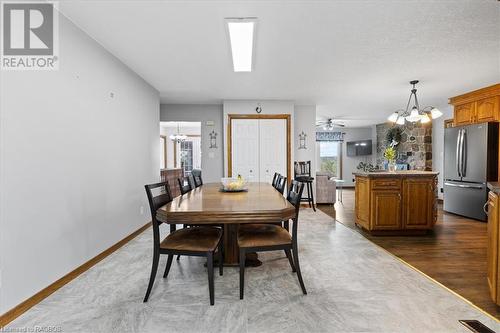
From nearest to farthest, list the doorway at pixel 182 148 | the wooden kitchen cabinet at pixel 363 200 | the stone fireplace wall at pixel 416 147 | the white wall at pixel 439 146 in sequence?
the wooden kitchen cabinet at pixel 363 200 → the white wall at pixel 439 146 → the stone fireplace wall at pixel 416 147 → the doorway at pixel 182 148

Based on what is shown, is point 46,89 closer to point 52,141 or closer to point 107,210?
point 52,141

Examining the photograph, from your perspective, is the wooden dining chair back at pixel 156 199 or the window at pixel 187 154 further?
the window at pixel 187 154

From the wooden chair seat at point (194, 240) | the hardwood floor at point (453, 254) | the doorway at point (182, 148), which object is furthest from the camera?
the doorway at point (182, 148)

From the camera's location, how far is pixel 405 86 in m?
4.67

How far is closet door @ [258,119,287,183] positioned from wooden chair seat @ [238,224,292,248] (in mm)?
3423

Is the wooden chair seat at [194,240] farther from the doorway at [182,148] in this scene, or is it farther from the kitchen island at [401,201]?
the doorway at [182,148]

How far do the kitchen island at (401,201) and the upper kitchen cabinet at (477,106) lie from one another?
2166mm

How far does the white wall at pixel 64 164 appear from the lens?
186cm

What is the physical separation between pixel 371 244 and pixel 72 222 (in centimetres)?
345

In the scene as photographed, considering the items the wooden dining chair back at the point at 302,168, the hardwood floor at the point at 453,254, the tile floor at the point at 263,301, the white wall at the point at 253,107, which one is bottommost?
the tile floor at the point at 263,301

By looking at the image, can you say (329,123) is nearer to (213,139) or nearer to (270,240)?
(213,139)

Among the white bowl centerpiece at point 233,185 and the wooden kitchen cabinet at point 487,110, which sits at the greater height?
the wooden kitchen cabinet at point 487,110

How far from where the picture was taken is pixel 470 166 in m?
4.82

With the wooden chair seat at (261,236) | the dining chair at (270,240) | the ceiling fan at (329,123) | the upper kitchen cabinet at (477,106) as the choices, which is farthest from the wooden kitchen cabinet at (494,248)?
the ceiling fan at (329,123)
